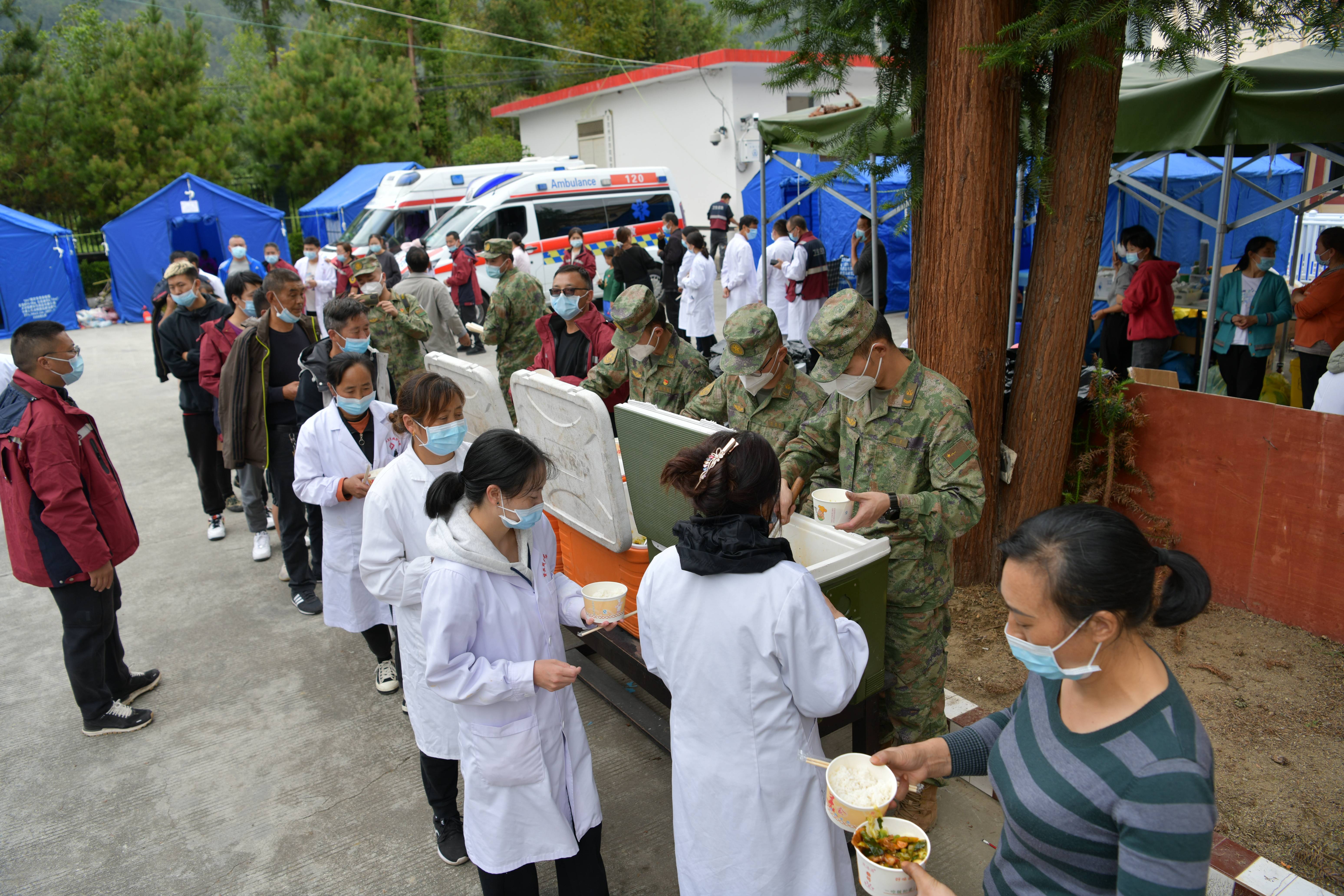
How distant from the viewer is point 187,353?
6.52 metres

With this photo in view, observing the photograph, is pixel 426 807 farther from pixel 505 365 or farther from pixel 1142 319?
pixel 1142 319

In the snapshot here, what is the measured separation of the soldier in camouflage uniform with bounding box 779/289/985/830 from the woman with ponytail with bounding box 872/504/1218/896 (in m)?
1.23

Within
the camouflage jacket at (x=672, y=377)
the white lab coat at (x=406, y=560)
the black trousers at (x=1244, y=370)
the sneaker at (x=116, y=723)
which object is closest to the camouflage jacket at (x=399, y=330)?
the camouflage jacket at (x=672, y=377)

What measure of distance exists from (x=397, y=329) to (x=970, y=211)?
169 inches

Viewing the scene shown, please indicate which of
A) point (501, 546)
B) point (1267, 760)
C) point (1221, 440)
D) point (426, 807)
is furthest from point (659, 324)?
point (1267, 760)

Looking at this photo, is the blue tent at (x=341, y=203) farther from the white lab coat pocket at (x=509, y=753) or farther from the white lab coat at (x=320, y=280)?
the white lab coat pocket at (x=509, y=753)

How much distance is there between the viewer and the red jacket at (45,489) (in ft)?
12.8

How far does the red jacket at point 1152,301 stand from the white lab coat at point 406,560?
24.0ft

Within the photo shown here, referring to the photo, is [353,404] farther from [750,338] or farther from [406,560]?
[750,338]

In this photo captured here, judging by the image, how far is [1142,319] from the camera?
322 inches

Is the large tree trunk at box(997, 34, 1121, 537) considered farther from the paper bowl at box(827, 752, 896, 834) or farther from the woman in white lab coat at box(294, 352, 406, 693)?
the woman in white lab coat at box(294, 352, 406, 693)

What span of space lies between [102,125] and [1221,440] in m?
30.5

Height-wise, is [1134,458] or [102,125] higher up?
[102,125]

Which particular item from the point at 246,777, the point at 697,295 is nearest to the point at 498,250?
the point at 697,295
